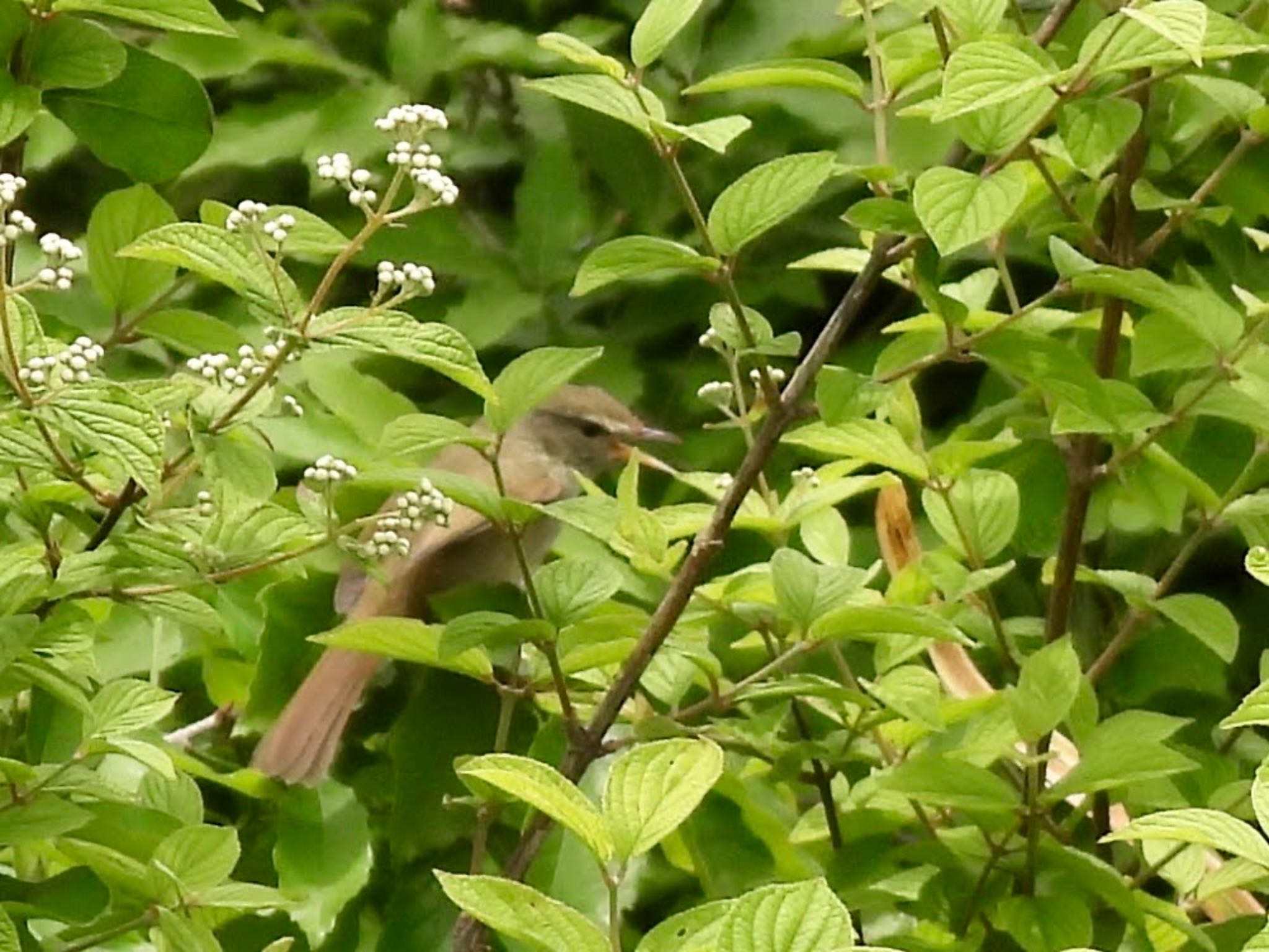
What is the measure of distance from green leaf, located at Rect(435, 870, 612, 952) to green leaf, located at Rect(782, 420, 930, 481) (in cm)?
46

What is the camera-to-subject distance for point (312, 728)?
1.17m

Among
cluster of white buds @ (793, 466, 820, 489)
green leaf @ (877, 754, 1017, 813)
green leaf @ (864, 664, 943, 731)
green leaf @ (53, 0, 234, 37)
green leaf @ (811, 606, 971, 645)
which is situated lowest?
green leaf @ (877, 754, 1017, 813)

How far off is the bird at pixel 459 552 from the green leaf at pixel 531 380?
2.0 inches

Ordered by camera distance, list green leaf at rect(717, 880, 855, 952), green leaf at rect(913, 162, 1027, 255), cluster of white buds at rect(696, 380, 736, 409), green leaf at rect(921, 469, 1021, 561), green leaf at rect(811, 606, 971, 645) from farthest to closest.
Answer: green leaf at rect(921, 469, 1021, 561) → cluster of white buds at rect(696, 380, 736, 409) → green leaf at rect(811, 606, 971, 645) → green leaf at rect(913, 162, 1027, 255) → green leaf at rect(717, 880, 855, 952)

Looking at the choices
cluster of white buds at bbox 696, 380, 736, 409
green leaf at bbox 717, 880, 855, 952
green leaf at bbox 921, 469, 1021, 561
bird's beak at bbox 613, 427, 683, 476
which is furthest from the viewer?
bird's beak at bbox 613, 427, 683, 476

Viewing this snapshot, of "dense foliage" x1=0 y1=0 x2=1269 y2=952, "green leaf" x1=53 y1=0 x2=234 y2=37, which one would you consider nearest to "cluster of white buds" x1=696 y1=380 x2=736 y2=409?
"dense foliage" x1=0 y1=0 x2=1269 y2=952

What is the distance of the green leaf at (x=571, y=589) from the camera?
0.98 meters

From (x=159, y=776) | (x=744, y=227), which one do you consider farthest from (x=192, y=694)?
(x=744, y=227)

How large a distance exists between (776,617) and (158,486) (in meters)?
0.42

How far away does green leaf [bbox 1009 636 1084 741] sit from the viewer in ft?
3.46

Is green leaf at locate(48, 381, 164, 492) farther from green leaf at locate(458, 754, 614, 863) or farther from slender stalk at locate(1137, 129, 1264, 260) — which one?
slender stalk at locate(1137, 129, 1264, 260)

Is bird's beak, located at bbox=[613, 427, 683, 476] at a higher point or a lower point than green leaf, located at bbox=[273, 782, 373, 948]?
lower

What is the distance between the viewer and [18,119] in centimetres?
85

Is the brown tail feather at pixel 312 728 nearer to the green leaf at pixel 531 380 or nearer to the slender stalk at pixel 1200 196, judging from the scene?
the green leaf at pixel 531 380
